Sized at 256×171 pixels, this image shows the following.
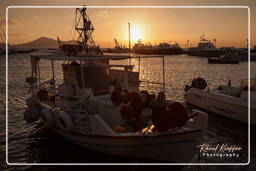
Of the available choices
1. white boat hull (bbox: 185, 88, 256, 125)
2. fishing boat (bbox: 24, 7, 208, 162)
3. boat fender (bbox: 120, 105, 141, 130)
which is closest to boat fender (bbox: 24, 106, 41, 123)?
fishing boat (bbox: 24, 7, 208, 162)

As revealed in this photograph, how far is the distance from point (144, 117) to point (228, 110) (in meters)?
7.11

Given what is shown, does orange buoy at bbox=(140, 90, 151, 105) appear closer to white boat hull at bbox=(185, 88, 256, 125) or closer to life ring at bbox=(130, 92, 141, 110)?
life ring at bbox=(130, 92, 141, 110)

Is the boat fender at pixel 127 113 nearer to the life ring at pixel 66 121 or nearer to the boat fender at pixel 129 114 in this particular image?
the boat fender at pixel 129 114

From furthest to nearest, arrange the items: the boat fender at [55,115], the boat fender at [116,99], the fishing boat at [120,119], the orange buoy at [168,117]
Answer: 1. the boat fender at [55,115]
2. the boat fender at [116,99]
3. the fishing boat at [120,119]
4. the orange buoy at [168,117]

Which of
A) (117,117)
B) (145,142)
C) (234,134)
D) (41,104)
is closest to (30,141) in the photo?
(41,104)

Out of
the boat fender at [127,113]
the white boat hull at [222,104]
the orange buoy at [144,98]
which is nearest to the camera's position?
the boat fender at [127,113]

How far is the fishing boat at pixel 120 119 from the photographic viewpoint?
753 cm

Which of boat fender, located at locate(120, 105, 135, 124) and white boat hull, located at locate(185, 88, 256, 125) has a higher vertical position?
boat fender, located at locate(120, 105, 135, 124)

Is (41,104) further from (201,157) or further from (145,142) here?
(201,157)

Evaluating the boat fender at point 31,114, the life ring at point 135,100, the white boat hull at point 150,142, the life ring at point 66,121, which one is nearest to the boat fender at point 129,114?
the life ring at point 135,100

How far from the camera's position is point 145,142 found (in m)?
7.64

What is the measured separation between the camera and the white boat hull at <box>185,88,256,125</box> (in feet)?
42.5

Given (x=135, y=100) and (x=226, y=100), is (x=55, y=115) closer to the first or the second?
(x=135, y=100)

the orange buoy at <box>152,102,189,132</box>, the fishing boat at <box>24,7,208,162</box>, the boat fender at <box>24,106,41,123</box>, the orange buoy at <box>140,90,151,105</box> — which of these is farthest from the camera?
the boat fender at <box>24,106,41,123</box>
